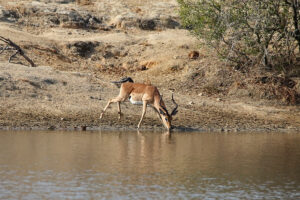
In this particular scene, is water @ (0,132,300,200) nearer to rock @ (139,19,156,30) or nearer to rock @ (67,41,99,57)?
rock @ (67,41,99,57)

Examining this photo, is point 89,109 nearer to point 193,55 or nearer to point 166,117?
point 166,117

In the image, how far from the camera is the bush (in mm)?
17422

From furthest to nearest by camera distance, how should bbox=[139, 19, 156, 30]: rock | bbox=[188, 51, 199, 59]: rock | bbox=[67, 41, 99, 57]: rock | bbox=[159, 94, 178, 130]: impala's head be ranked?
bbox=[139, 19, 156, 30]: rock < bbox=[67, 41, 99, 57]: rock < bbox=[188, 51, 199, 59]: rock < bbox=[159, 94, 178, 130]: impala's head

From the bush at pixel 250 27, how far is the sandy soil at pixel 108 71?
2.88 ft

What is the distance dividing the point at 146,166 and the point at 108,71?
1037cm

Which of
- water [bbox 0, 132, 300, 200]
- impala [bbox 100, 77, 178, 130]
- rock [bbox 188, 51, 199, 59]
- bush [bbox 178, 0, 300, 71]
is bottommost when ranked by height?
water [bbox 0, 132, 300, 200]

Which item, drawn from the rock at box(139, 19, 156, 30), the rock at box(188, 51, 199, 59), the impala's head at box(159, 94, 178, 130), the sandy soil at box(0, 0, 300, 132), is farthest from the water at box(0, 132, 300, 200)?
the rock at box(139, 19, 156, 30)

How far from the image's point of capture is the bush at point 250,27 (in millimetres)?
17422

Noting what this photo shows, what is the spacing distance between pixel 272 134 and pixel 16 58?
850 centimetres

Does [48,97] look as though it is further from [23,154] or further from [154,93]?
[23,154]

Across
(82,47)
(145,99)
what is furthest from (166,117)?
(82,47)

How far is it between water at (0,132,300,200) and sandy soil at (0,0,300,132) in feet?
5.46

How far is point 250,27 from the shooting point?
58.2 ft

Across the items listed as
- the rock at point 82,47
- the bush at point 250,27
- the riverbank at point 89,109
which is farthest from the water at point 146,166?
the rock at point 82,47
